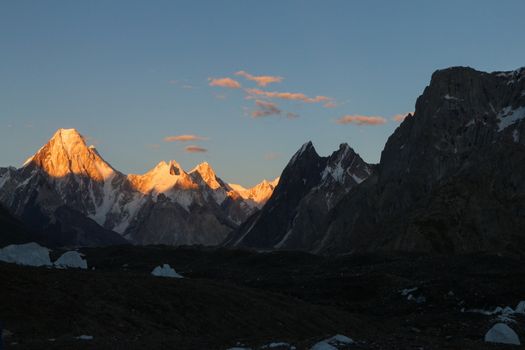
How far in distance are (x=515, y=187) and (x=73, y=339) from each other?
6226 inches

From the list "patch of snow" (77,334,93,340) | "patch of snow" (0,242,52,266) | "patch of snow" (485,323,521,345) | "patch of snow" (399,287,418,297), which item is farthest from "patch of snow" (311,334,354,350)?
"patch of snow" (0,242,52,266)

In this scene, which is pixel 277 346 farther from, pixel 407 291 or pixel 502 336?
pixel 407 291

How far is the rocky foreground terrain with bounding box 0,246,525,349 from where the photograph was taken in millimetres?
37656

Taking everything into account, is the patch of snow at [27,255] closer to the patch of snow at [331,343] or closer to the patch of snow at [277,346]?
the patch of snow at [277,346]

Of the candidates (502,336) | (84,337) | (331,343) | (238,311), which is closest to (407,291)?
(238,311)

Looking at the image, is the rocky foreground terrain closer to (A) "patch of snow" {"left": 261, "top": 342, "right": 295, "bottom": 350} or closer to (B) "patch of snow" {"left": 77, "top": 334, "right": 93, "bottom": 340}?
(B) "patch of snow" {"left": 77, "top": 334, "right": 93, "bottom": 340}

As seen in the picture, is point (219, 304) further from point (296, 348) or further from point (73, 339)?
point (296, 348)

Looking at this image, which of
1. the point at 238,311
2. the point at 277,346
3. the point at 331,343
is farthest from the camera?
the point at 238,311

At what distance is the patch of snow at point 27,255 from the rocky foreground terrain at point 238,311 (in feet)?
60.2

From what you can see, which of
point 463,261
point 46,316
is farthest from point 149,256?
point 46,316

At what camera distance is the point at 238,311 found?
52812 millimetres

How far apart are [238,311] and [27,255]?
38225 millimetres

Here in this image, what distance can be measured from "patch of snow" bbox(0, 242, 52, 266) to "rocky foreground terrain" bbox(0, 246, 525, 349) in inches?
A: 722

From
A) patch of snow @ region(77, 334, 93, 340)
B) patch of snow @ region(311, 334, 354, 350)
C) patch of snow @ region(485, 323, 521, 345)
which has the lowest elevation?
patch of snow @ region(77, 334, 93, 340)
